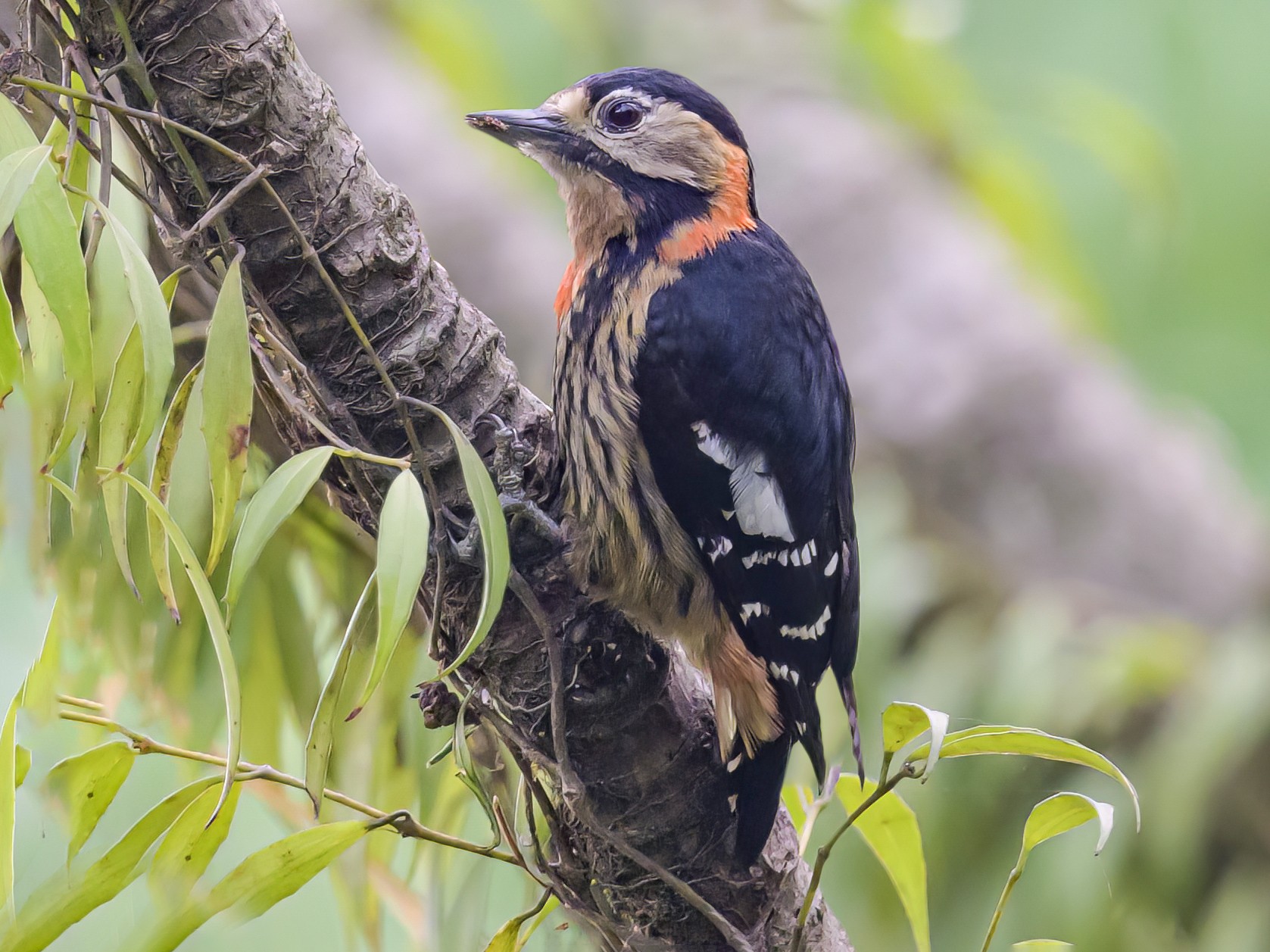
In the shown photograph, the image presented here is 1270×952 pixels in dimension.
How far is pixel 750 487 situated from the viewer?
0.96 meters

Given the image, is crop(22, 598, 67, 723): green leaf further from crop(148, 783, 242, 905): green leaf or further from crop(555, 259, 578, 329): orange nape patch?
crop(555, 259, 578, 329): orange nape patch

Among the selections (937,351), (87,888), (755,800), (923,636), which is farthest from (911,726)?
(937,351)

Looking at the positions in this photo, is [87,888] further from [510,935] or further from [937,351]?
[937,351]

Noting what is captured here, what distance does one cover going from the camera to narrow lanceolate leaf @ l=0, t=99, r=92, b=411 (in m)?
0.59

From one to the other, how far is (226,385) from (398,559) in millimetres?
140

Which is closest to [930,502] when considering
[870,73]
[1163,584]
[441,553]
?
[1163,584]

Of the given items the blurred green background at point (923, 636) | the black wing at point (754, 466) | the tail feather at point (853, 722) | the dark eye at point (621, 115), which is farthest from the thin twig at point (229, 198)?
the tail feather at point (853, 722)

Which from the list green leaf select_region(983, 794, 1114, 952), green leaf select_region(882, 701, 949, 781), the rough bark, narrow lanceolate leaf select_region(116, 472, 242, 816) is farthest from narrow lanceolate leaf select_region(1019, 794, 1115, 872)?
narrow lanceolate leaf select_region(116, 472, 242, 816)

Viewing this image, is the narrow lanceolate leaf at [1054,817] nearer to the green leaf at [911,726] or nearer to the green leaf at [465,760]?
the green leaf at [911,726]

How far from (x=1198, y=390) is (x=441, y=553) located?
5.28 metres

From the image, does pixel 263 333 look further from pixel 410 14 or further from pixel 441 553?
pixel 410 14

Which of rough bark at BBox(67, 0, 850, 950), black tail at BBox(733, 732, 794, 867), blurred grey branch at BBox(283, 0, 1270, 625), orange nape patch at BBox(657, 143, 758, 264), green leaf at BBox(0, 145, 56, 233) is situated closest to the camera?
green leaf at BBox(0, 145, 56, 233)

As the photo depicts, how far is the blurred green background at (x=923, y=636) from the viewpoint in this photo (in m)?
1.10

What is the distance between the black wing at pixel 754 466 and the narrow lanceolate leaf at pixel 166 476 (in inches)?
14.8
